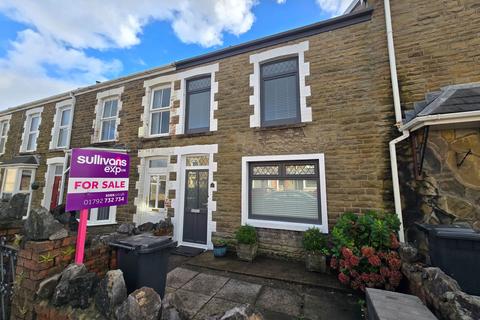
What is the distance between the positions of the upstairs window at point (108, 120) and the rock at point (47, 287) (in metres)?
7.47

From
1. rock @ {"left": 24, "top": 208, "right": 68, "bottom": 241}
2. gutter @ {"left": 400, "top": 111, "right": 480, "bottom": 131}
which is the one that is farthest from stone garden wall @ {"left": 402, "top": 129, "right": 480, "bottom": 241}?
rock @ {"left": 24, "top": 208, "right": 68, "bottom": 241}

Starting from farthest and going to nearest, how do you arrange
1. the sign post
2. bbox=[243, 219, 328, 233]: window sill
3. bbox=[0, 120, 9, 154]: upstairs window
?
bbox=[0, 120, 9, 154]: upstairs window
bbox=[243, 219, 328, 233]: window sill
the sign post

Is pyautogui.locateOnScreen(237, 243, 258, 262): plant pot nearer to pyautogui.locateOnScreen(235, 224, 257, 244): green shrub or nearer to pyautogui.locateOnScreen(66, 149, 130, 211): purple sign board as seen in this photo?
pyautogui.locateOnScreen(235, 224, 257, 244): green shrub

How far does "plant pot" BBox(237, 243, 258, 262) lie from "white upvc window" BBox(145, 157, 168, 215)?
3.32 meters

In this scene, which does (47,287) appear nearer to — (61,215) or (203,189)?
(203,189)

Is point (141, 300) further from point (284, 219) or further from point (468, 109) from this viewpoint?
point (468, 109)

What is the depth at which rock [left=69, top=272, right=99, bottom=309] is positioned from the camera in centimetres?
225

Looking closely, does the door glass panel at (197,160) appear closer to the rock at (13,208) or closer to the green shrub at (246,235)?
the green shrub at (246,235)

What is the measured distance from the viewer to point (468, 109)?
3.63 metres

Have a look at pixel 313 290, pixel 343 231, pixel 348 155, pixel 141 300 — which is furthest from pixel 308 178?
pixel 141 300

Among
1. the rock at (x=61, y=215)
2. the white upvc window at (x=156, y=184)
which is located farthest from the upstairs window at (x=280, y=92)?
the rock at (x=61, y=215)

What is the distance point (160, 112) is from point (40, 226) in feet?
20.2

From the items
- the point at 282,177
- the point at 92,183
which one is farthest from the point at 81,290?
the point at 282,177

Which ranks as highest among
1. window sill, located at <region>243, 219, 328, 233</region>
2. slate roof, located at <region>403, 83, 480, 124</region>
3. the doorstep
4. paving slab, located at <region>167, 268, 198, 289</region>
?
slate roof, located at <region>403, 83, 480, 124</region>
